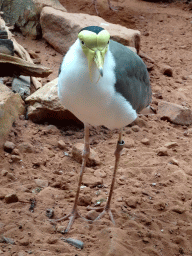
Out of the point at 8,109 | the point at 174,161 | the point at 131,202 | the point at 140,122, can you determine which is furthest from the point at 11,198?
the point at 140,122

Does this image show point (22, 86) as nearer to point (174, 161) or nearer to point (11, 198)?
point (11, 198)

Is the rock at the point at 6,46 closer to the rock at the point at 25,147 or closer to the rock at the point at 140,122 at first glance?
the rock at the point at 25,147

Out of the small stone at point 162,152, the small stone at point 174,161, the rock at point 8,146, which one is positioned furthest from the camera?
the small stone at point 162,152

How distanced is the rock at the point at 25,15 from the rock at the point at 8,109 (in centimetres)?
263

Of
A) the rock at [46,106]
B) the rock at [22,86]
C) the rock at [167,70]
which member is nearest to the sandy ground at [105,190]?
the rock at [46,106]

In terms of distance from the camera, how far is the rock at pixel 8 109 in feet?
12.1

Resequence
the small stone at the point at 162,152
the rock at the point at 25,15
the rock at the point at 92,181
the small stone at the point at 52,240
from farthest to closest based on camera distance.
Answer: the rock at the point at 25,15, the small stone at the point at 162,152, the rock at the point at 92,181, the small stone at the point at 52,240

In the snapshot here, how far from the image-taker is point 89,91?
2197mm

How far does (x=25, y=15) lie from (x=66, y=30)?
37.1 inches

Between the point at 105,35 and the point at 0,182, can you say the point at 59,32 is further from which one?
the point at 105,35

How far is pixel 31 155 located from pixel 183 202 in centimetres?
164

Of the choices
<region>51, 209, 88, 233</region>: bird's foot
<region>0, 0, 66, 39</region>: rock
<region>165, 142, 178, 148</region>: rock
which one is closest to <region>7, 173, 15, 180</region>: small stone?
<region>51, 209, 88, 233</region>: bird's foot

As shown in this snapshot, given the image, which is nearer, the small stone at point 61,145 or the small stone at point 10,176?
the small stone at point 10,176

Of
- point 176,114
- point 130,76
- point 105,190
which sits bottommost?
point 105,190
